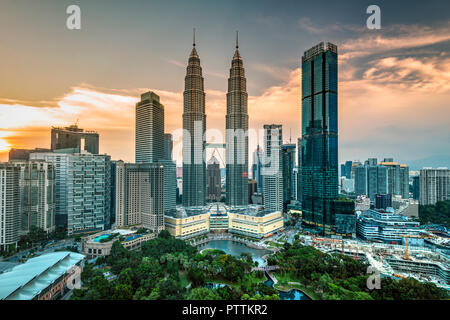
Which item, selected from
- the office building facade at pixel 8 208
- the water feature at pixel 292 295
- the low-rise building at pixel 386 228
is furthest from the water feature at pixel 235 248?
the office building facade at pixel 8 208

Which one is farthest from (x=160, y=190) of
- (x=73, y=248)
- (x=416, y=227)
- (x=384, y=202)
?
(x=384, y=202)

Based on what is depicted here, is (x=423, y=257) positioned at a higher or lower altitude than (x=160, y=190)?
lower

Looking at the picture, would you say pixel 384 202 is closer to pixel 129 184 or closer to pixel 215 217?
pixel 215 217

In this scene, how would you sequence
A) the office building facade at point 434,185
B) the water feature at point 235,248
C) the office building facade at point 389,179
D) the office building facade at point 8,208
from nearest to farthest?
1. the office building facade at point 8,208
2. the water feature at point 235,248
3. the office building facade at point 434,185
4. the office building facade at point 389,179

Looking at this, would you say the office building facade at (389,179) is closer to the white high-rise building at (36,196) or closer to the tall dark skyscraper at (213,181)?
the tall dark skyscraper at (213,181)

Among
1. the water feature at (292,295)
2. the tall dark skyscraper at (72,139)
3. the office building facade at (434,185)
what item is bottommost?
the water feature at (292,295)

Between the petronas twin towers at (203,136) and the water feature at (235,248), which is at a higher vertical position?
the petronas twin towers at (203,136)

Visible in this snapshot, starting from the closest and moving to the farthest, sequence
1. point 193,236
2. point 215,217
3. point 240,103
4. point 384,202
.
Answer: point 193,236 → point 215,217 → point 384,202 → point 240,103

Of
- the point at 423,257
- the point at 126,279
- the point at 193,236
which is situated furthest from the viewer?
the point at 193,236

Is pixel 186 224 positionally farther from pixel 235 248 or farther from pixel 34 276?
pixel 34 276
